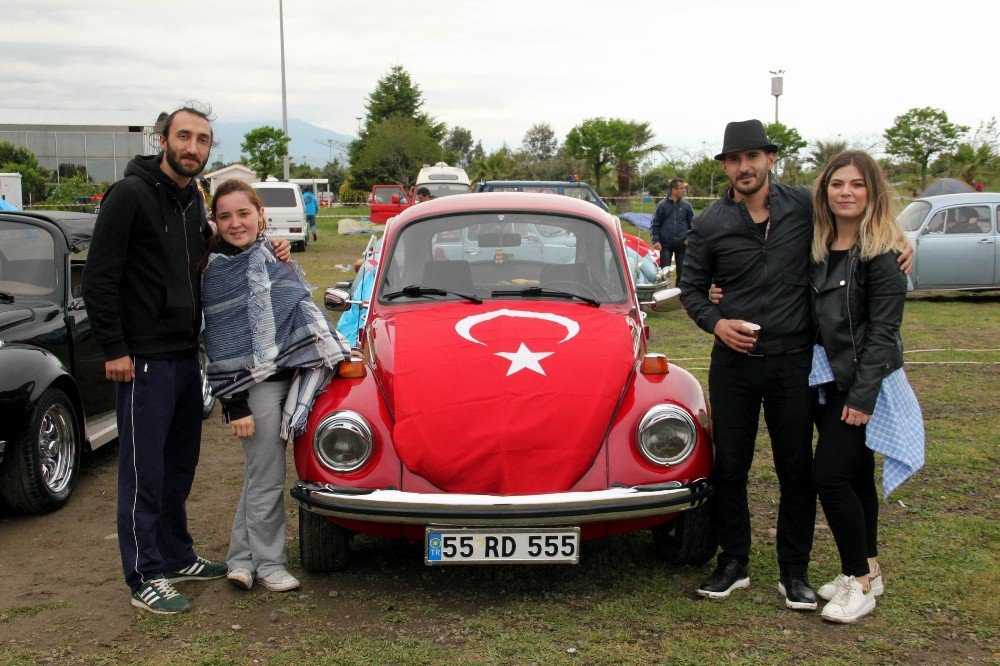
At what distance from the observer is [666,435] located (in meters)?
4.16

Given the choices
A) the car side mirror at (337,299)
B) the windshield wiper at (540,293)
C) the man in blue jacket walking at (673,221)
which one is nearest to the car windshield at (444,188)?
the man in blue jacket walking at (673,221)

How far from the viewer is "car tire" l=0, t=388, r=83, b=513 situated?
201 inches

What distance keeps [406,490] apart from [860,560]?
6.48ft

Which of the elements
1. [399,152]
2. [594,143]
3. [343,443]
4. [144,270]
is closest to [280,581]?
[343,443]

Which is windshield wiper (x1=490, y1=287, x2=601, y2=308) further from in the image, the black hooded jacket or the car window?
the car window

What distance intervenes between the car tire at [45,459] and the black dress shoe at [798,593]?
3992mm

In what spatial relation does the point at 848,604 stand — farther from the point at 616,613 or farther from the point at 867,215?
the point at 867,215

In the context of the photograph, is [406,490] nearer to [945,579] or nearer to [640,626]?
[640,626]

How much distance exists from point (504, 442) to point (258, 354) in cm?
117

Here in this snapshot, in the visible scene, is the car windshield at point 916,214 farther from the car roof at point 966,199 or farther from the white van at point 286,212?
the white van at point 286,212

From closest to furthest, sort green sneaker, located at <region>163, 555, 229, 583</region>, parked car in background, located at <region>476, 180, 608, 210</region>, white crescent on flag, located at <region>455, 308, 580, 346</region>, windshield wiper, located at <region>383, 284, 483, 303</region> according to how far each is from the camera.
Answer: green sneaker, located at <region>163, 555, 229, 583</region>, white crescent on flag, located at <region>455, 308, 580, 346</region>, windshield wiper, located at <region>383, 284, 483, 303</region>, parked car in background, located at <region>476, 180, 608, 210</region>

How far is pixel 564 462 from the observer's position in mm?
4004

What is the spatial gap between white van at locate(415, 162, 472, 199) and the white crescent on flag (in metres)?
23.4

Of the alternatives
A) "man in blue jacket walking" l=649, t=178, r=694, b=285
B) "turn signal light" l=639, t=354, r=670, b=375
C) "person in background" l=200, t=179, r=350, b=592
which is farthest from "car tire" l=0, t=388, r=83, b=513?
"man in blue jacket walking" l=649, t=178, r=694, b=285
